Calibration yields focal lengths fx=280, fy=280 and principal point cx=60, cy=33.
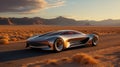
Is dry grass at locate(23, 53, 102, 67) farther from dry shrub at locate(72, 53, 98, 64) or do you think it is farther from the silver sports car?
the silver sports car

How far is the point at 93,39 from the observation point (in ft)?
60.1

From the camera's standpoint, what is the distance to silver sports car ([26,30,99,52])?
1475cm

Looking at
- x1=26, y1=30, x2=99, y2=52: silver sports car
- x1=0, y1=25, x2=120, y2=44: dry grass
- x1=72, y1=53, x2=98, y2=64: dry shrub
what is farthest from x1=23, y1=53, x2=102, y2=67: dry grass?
x1=0, y1=25, x2=120, y2=44: dry grass

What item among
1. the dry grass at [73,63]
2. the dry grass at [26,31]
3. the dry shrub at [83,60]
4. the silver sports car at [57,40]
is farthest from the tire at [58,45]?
the dry grass at [26,31]

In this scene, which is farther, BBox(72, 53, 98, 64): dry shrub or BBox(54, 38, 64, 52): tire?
BBox(54, 38, 64, 52): tire

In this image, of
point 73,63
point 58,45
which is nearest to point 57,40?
point 58,45

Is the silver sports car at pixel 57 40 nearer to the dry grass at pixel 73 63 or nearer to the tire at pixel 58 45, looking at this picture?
the tire at pixel 58 45

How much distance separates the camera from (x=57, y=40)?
15.1m

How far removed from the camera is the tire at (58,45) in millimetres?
14977

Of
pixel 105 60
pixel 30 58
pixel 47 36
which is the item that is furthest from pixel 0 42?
pixel 105 60

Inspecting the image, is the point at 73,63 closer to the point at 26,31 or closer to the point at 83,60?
the point at 83,60

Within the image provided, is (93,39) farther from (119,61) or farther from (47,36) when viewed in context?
(119,61)

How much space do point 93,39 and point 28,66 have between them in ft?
26.9

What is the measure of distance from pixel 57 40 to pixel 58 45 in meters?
0.37
